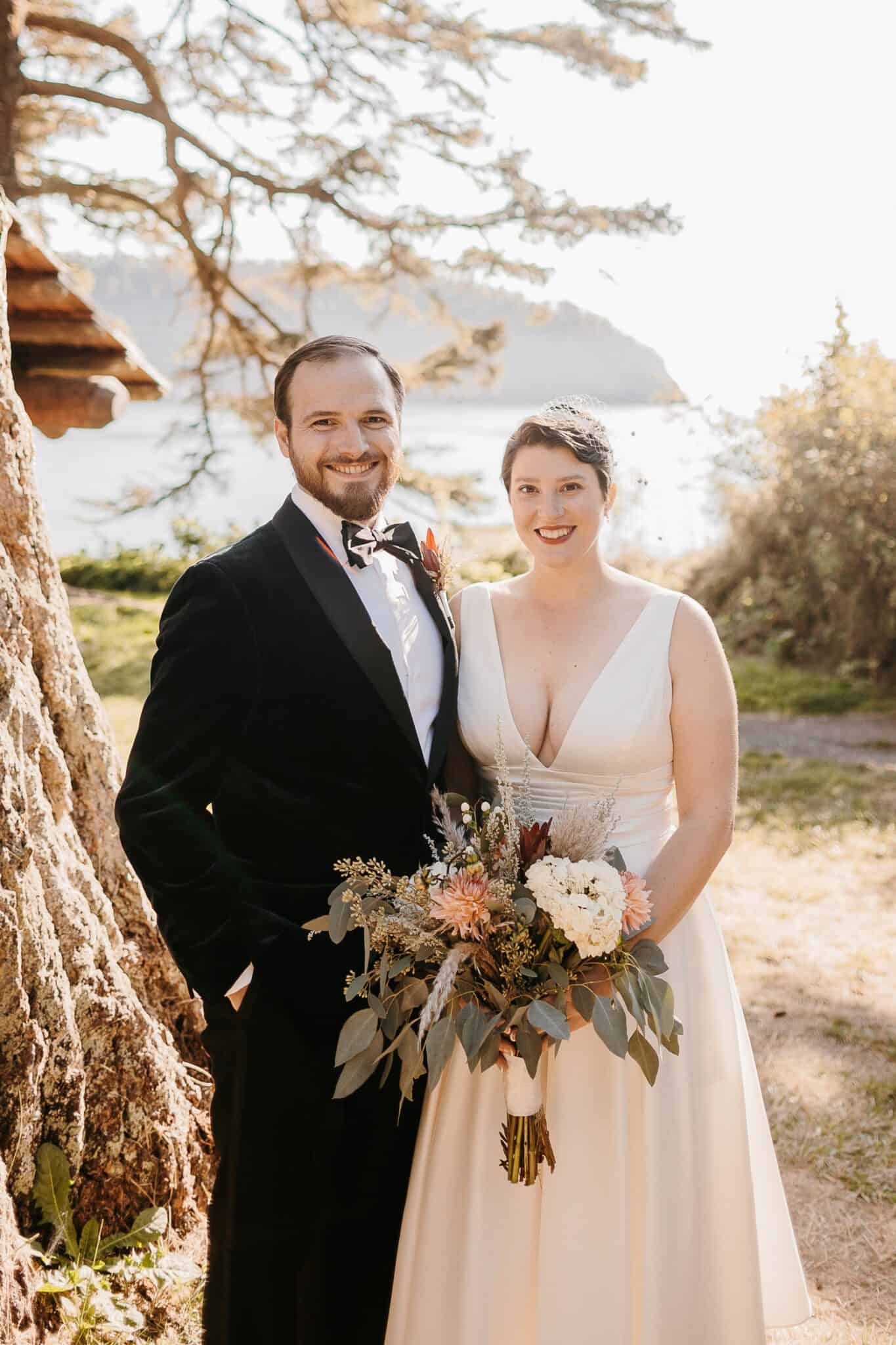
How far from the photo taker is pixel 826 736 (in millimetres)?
10859

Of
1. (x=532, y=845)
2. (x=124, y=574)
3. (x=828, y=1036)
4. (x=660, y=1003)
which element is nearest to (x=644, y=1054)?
(x=660, y=1003)

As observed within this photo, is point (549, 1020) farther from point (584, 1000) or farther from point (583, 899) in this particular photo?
point (583, 899)

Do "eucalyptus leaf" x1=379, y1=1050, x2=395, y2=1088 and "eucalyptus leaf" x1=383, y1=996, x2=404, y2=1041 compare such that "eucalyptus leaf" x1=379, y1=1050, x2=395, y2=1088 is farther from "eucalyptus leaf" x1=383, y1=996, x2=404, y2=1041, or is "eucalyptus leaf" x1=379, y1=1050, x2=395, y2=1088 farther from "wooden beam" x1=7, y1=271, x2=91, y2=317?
"wooden beam" x1=7, y1=271, x2=91, y2=317

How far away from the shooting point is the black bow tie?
2.44 m

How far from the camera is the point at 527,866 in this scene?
2.08 metres

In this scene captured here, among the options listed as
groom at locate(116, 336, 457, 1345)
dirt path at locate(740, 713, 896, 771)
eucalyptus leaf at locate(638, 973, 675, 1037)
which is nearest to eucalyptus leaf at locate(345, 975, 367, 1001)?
groom at locate(116, 336, 457, 1345)

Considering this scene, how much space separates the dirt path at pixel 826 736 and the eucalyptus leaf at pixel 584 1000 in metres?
8.30

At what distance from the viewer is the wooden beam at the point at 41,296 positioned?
5000 millimetres

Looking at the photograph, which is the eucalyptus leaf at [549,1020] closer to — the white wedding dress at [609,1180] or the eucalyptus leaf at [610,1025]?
the eucalyptus leaf at [610,1025]

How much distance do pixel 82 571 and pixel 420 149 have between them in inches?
370

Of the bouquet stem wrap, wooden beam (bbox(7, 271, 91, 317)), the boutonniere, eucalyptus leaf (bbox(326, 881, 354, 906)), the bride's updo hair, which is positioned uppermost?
wooden beam (bbox(7, 271, 91, 317))

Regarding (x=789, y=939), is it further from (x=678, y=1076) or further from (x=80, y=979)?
(x=80, y=979)

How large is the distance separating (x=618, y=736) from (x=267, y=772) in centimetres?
83

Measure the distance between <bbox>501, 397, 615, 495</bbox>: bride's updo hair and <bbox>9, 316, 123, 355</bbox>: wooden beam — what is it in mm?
3661
